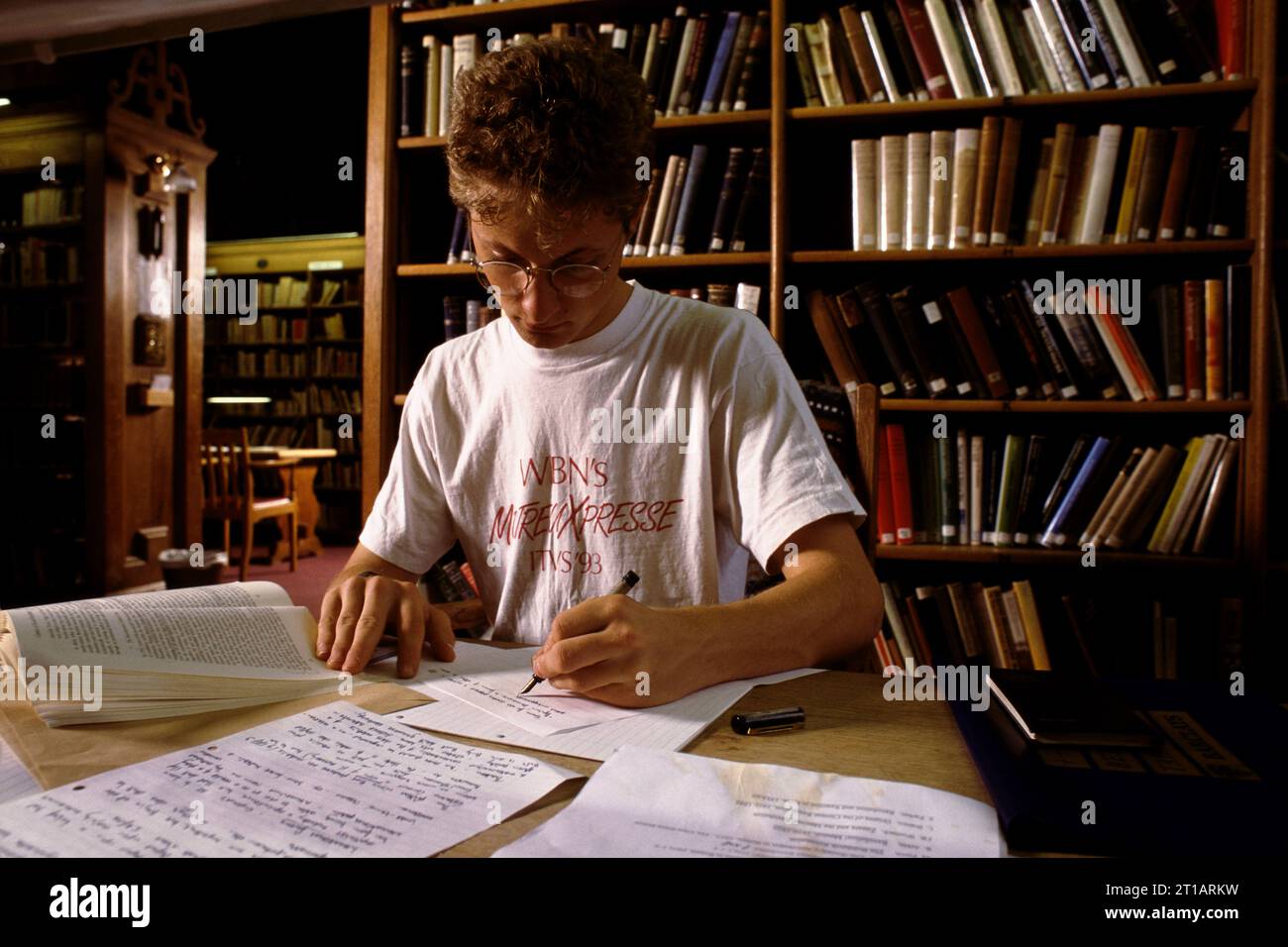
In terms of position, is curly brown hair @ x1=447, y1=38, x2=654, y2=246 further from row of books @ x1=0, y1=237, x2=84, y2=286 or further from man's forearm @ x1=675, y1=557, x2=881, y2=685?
row of books @ x1=0, y1=237, x2=84, y2=286

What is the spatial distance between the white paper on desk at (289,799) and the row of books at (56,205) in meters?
5.71

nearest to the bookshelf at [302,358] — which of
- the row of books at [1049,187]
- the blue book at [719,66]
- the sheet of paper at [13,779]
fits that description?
the blue book at [719,66]

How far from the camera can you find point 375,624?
35.7 inches

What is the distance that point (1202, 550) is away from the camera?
1.96 meters

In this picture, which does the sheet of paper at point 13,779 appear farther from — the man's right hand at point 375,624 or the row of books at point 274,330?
the row of books at point 274,330

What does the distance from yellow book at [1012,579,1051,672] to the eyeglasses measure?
1.42 metres

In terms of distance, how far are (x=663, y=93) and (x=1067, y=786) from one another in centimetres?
208

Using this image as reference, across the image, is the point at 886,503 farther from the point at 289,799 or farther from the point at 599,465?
the point at 289,799

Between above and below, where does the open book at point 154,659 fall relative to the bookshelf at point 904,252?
below

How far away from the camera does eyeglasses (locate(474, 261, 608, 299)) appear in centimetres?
111

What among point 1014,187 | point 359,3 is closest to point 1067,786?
point 359,3

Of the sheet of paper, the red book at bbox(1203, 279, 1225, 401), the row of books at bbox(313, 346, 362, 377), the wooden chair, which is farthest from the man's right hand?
the row of books at bbox(313, 346, 362, 377)

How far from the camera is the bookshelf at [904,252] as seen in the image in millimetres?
1905

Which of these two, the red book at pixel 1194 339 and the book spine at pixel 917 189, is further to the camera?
the book spine at pixel 917 189
